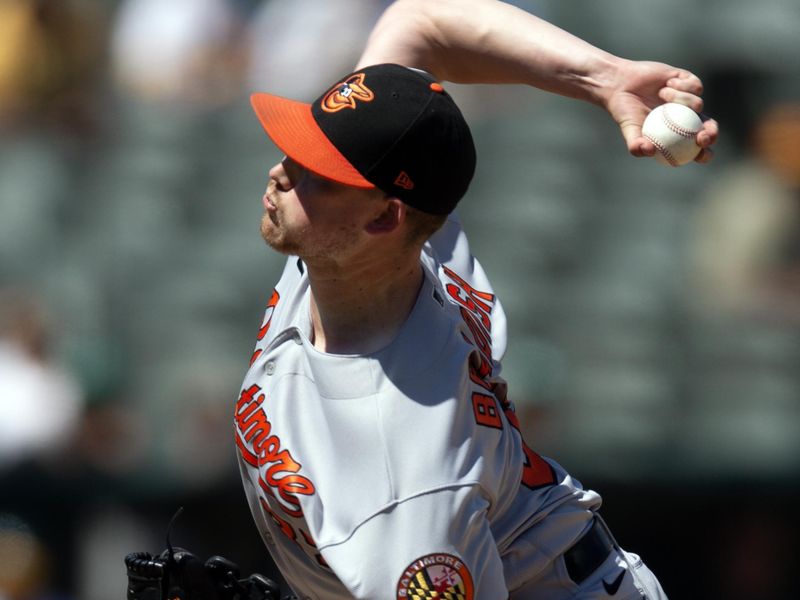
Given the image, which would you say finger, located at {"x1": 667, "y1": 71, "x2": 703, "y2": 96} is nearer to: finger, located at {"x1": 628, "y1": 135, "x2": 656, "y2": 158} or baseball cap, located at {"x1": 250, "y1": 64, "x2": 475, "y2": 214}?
finger, located at {"x1": 628, "y1": 135, "x2": 656, "y2": 158}

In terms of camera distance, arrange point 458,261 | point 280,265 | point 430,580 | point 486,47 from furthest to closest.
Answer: point 280,265, point 458,261, point 486,47, point 430,580

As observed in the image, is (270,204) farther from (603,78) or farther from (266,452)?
(603,78)

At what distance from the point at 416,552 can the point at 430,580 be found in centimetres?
5

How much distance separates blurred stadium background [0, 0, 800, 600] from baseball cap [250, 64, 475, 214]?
11.4ft

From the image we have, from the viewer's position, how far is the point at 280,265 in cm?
666

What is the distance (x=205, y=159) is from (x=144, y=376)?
5.23ft

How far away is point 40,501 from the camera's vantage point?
583 centimetres

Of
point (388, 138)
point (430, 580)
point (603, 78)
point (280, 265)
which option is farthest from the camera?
point (280, 265)

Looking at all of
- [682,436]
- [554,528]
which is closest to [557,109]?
[682,436]

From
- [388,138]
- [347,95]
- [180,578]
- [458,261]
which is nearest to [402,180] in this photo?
[388,138]

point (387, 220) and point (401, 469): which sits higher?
point (387, 220)

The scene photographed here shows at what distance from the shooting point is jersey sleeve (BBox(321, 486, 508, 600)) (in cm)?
220

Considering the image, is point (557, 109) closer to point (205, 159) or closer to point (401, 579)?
point (205, 159)

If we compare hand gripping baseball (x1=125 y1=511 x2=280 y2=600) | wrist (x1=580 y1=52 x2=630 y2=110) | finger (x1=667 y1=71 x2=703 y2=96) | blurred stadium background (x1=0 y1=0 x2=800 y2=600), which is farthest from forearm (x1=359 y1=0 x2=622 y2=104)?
blurred stadium background (x1=0 y1=0 x2=800 y2=600)
